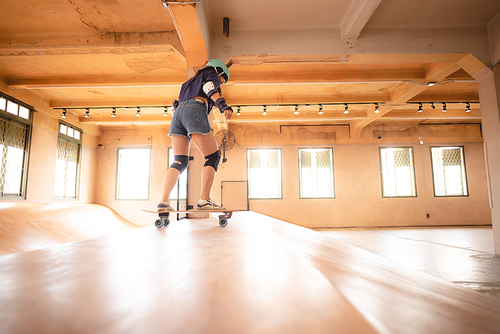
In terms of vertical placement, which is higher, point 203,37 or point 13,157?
point 203,37

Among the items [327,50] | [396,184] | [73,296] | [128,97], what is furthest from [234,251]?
[396,184]

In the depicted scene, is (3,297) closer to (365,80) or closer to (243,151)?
(365,80)

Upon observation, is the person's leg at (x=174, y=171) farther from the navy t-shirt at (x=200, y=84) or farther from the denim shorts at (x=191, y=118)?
the navy t-shirt at (x=200, y=84)

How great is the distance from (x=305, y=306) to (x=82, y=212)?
349 inches

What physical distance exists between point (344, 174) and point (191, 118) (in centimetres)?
907

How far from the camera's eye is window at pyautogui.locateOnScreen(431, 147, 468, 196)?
10039 mm

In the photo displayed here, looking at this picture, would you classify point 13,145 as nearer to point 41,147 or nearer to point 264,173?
point 41,147

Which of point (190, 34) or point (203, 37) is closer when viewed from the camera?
point (190, 34)

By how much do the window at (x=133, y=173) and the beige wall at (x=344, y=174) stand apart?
0.22 meters

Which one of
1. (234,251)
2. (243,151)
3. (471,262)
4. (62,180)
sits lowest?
(471,262)

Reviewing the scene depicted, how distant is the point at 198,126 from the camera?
199cm

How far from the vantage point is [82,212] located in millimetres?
7492

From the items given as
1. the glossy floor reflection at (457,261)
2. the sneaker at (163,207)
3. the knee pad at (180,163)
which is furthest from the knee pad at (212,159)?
the glossy floor reflection at (457,261)

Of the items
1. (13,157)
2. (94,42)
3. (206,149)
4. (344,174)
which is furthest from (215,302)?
(344,174)
